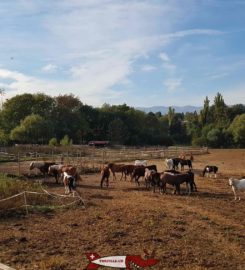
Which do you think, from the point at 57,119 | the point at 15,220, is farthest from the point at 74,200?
the point at 57,119

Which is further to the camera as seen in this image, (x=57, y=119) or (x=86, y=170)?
(x=57, y=119)

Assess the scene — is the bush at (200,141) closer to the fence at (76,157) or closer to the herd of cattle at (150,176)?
the fence at (76,157)

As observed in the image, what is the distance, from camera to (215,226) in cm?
1381

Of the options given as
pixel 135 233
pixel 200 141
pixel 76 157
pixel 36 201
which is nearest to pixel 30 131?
pixel 76 157

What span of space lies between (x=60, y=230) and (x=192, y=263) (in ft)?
16.2

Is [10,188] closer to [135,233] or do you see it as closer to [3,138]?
[135,233]

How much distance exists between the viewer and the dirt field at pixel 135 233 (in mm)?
10391

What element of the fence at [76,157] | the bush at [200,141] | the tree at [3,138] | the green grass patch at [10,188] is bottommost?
the green grass patch at [10,188]

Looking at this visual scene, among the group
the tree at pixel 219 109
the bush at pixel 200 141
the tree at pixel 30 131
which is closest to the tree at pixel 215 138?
the bush at pixel 200 141

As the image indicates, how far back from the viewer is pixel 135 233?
12.8 m

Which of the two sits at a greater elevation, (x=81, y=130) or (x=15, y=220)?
(x=81, y=130)

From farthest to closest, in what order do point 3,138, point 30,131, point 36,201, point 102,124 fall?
1. point 102,124
2. point 30,131
3. point 3,138
4. point 36,201

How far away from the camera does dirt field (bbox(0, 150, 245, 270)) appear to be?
34.1 feet

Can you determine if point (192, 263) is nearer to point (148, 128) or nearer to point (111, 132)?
point (111, 132)
